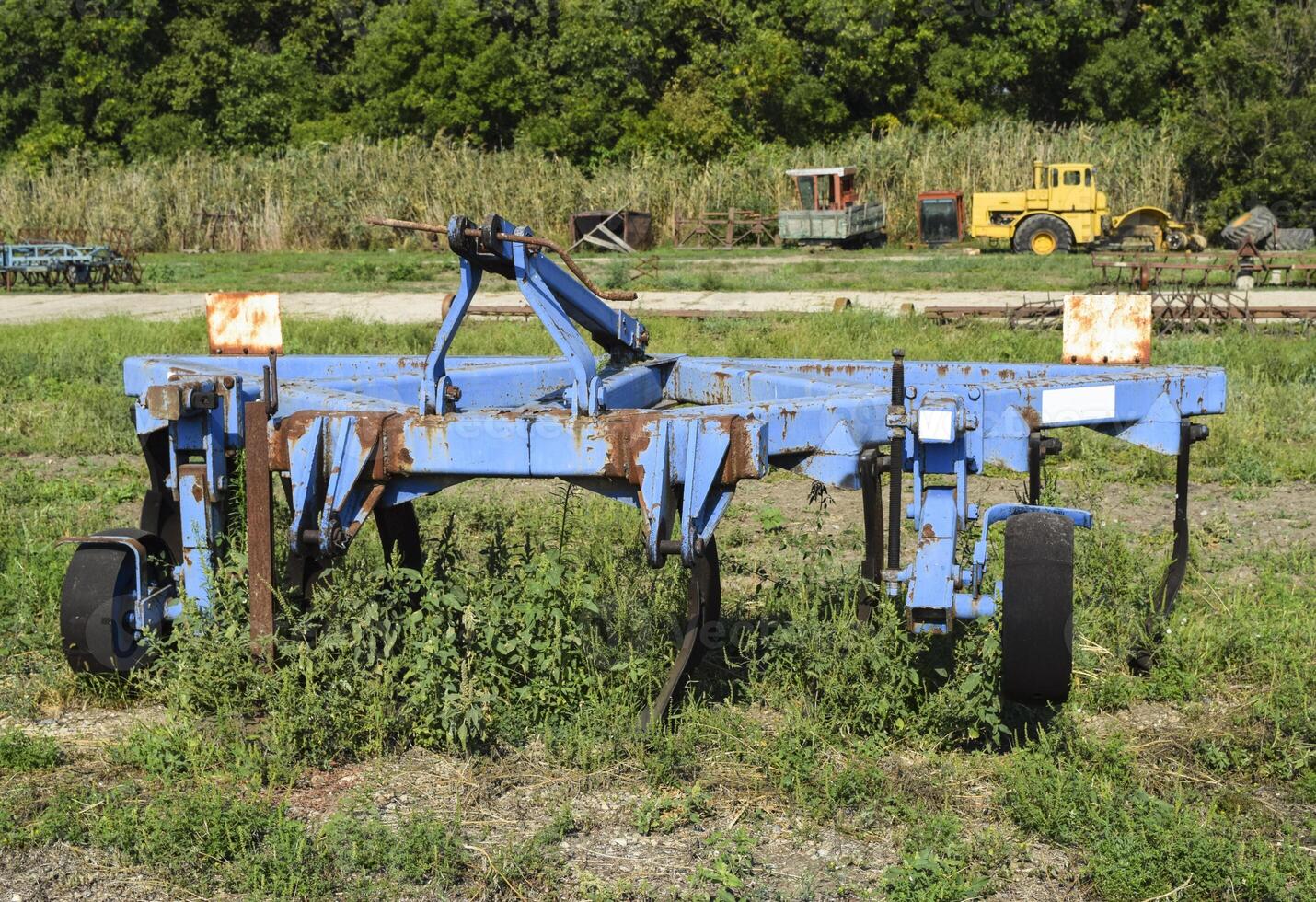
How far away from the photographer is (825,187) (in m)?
31.8

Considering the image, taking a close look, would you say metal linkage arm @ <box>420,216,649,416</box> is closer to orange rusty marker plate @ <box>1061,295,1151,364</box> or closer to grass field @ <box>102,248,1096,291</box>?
orange rusty marker plate @ <box>1061,295,1151,364</box>

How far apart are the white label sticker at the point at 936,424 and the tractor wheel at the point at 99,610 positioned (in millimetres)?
2625

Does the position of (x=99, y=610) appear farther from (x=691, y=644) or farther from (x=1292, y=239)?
(x=1292, y=239)

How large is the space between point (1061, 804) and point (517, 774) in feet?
4.94

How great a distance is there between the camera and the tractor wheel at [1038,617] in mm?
3912

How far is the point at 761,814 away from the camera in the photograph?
4039 millimetres

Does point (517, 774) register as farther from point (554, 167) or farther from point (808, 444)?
point (554, 167)

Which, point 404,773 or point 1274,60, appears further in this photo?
point 1274,60

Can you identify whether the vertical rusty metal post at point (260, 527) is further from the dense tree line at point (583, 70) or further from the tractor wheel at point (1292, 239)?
the dense tree line at point (583, 70)

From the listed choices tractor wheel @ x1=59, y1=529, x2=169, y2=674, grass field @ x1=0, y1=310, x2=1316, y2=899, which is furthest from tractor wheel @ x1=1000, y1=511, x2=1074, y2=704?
tractor wheel @ x1=59, y1=529, x2=169, y2=674

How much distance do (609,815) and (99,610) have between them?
1925 millimetres

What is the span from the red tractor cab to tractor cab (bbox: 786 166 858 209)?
1.56 metres

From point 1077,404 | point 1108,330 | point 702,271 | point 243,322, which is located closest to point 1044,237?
point 702,271

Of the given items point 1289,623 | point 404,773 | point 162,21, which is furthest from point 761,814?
point 162,21
